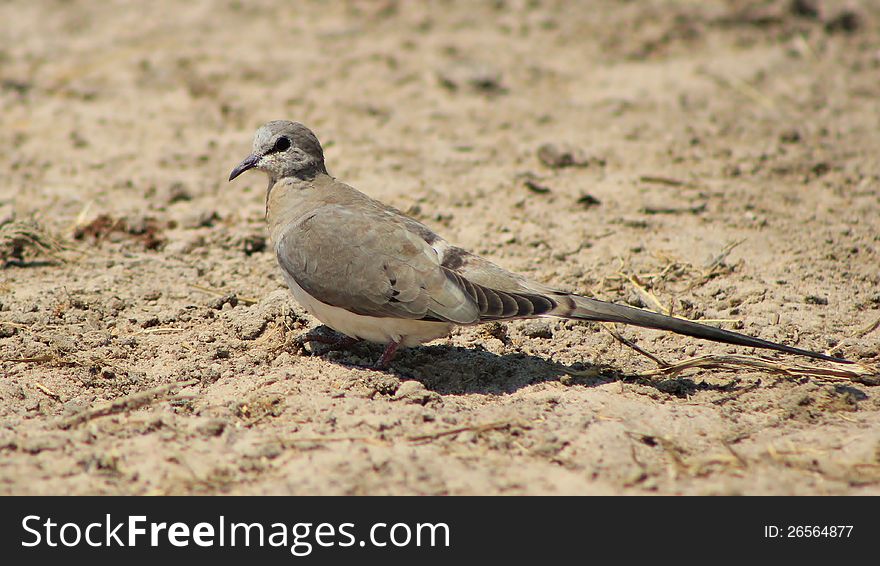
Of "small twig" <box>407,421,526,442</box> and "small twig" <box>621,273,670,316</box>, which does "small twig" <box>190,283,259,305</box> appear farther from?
"small twig" <box>621,273,670,316</box>

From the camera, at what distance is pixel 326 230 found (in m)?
4.75

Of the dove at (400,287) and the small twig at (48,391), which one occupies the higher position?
the dove at (400,287)

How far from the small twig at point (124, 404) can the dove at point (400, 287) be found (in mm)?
823

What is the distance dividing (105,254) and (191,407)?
6.98 feet

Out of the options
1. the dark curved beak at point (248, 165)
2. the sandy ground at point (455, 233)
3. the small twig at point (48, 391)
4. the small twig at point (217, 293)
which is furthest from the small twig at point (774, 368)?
the small twig at point (48, 391)

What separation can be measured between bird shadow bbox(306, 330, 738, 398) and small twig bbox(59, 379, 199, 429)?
2.79ft

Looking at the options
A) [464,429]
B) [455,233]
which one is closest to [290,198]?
[455,233]

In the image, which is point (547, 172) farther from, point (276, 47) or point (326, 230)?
point (276, 47)

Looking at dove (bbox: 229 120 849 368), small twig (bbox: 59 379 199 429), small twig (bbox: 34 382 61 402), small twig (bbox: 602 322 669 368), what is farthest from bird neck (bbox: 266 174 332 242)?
small twig (bbox: 602 322 669 368)

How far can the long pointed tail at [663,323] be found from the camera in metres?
4.22

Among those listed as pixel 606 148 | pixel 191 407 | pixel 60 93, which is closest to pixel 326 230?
pixel 191 407

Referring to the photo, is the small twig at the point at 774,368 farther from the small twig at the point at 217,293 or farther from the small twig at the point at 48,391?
the small twig at the point at 48,391

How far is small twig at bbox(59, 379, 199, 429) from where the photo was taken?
4008 millimetres

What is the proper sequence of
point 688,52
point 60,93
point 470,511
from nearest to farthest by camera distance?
point 470,511, point 60,93, point 688,52
